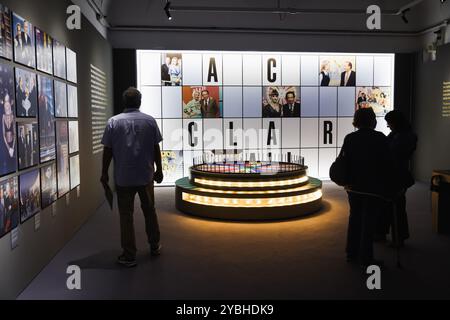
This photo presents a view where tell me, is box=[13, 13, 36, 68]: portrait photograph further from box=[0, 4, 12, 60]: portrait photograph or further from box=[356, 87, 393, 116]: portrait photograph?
box=[356, 87, 393, 116]: portrait photograph

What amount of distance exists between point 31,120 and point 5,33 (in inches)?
34.7

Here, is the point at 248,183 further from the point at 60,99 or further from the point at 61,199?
the point at 60,99

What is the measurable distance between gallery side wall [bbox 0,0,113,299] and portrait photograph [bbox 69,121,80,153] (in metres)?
0.27

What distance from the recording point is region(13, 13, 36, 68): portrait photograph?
3588 millimetres

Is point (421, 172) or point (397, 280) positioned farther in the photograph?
point (421, 172)

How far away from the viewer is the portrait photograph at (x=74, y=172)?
5469 mm

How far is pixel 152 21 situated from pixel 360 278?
7.34 m

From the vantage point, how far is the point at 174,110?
9.84 m

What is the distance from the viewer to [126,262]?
14.4 ft

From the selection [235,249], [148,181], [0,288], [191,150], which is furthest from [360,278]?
[191,150]

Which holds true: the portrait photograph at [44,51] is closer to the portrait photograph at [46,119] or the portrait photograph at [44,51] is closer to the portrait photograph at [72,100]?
the portrait photograph at [46,119]

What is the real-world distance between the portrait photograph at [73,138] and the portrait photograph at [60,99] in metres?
0.32

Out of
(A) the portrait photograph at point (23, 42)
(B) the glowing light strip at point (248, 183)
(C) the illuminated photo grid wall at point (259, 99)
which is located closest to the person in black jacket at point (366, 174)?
(B) the glowing light strip at point (248, 183)

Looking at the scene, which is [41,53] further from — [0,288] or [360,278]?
[360,278]
